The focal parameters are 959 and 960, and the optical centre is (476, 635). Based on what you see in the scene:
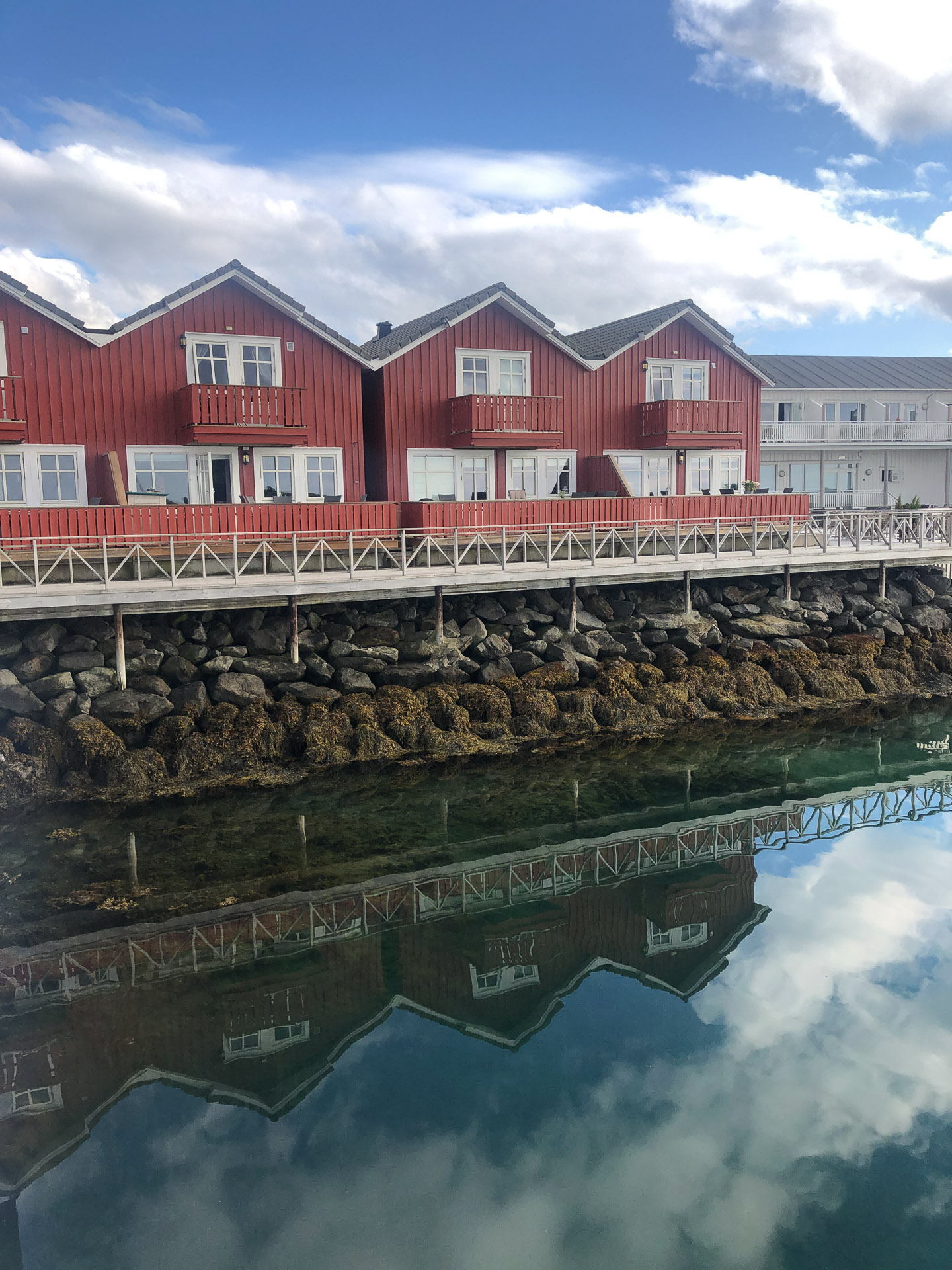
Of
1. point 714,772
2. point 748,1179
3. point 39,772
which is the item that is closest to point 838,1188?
point 748,1179

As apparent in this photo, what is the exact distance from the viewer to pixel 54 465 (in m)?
22.3

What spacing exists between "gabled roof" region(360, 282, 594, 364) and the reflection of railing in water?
15.8 m

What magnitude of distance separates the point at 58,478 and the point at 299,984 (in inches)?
613

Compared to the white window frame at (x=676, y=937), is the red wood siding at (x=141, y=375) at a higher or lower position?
higher

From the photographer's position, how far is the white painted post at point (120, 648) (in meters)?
18.1

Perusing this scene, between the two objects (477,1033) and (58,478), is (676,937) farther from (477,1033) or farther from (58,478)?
(58,478)

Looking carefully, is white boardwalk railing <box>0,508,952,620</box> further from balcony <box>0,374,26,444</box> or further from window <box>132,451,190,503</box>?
balcony <box>0,374,26,444</box>

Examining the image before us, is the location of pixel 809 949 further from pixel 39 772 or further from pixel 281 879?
pixel 39 772

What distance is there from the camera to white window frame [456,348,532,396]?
26859 mm

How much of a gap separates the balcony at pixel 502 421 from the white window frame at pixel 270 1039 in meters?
18.3

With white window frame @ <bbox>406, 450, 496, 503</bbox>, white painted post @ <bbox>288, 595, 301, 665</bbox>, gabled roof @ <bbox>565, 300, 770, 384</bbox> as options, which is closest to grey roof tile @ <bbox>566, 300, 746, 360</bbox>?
gabled roof @ <bbox>565, 300, 770, 384</bbox>

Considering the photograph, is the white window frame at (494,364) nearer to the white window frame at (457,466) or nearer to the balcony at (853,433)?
the white window frame at (457,466)

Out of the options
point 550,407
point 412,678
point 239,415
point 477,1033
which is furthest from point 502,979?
point 550,407

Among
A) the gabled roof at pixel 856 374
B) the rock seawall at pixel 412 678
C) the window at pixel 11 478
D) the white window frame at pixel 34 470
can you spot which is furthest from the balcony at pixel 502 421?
the gabled roof at pixel 856 374
